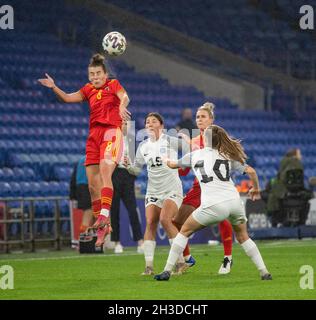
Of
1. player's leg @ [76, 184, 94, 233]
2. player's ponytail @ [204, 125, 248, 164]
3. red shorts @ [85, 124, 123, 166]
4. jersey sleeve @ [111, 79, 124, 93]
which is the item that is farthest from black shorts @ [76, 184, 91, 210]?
player's ponytail @ [204, 125, 248, 164]

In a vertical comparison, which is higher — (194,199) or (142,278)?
(194,199)

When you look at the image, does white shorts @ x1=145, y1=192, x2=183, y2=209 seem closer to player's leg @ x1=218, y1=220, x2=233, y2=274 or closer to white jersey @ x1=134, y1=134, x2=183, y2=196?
white jersey @ x1=134, y1=134, x2=183, y2=196

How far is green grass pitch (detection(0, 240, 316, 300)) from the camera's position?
1144 centimetres

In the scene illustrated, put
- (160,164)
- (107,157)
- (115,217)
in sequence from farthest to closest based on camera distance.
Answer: (115,217), (160,164), (107,157)

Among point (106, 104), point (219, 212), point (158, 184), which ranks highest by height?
point (106, 104)

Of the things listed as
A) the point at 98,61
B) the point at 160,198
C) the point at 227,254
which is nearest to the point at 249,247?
the point at 227,254

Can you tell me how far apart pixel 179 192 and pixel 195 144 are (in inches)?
39.0

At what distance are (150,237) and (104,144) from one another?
→ 53.5 inches

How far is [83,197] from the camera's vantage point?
805 inches

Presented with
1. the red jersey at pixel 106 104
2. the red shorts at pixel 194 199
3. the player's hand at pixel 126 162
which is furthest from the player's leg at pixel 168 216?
the red jersey at pixel 106 104

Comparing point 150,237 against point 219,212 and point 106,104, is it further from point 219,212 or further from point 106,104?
point 219,212
